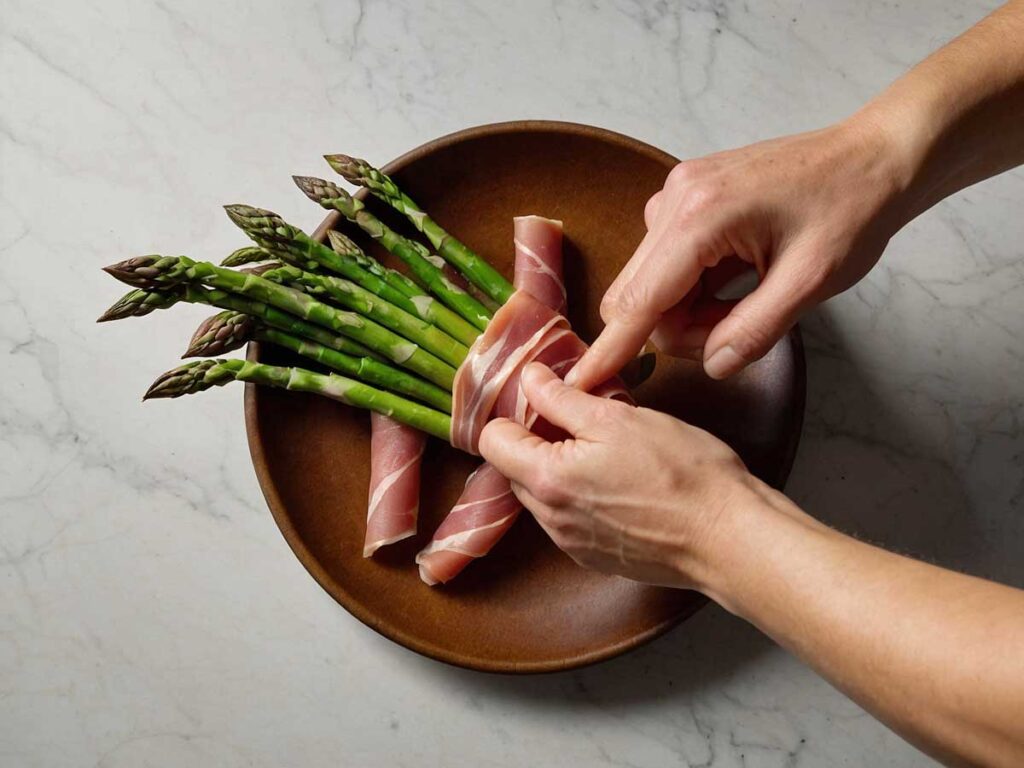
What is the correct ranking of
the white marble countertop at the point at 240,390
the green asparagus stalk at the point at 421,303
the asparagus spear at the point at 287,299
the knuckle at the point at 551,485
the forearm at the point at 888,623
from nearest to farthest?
the forearm at the point at 888,623 < the knuckle at the point at 551,485 < the asparagus spear at the point at 287,299 < the green asparagus stalk at the point at 421,303 < the white marble countertop at the point at 240,390

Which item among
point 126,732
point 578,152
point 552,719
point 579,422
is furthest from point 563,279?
point 126,732

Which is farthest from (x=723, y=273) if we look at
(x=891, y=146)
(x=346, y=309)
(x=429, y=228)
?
(x=346, y=309)

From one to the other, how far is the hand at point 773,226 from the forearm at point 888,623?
30cm

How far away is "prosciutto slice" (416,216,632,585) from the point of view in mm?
1672

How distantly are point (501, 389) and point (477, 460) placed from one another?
20 cm

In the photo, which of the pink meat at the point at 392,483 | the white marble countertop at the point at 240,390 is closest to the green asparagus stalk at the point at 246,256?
the white marble countertop at the point at 240,390

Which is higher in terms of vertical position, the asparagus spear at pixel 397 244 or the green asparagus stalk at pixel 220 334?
the asparagus spear at pixel 397 244

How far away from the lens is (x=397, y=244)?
174 cm

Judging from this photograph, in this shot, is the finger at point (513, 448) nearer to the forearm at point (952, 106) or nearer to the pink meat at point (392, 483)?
the pink meat at point (392, 483)

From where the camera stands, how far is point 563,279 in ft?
6.02

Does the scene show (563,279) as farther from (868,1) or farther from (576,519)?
(868,1)

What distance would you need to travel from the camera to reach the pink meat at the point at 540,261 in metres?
1.76

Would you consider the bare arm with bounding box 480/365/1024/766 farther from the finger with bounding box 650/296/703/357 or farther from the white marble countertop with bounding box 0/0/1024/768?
the white marble countertop with bounding box 0/0/1024/768

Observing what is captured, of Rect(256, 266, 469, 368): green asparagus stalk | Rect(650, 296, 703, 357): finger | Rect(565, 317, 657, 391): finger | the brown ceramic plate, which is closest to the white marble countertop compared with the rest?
the brown ceramic plate
